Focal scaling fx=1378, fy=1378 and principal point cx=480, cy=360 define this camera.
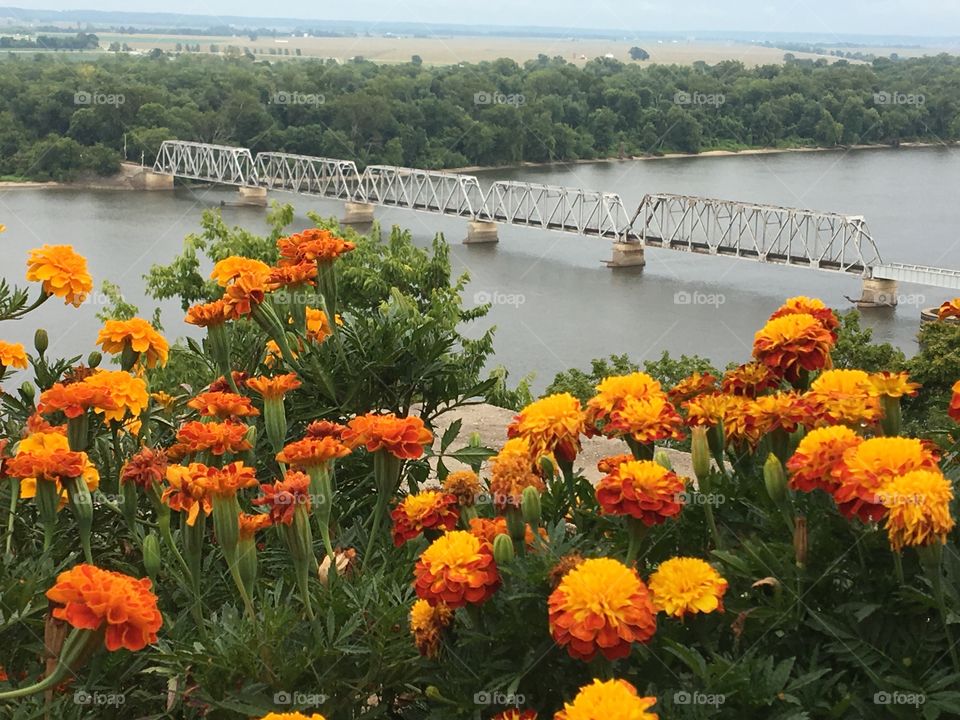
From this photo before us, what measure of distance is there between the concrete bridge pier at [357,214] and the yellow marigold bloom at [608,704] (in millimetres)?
58375

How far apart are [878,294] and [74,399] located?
135ft

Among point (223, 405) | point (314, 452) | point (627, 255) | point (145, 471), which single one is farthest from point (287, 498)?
point (627, 255)

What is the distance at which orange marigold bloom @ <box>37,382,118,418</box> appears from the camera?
339cm

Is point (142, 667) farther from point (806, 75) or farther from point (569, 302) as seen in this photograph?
point (806, 75)

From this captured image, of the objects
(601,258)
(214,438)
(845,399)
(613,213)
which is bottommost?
(613,213)

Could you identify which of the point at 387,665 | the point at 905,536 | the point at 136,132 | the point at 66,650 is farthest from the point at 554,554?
the point at 136,132

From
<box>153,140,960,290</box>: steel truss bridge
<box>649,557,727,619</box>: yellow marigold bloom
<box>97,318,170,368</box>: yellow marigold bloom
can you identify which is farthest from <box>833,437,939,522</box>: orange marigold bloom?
<box>153,140,960,290</box>: steel truss bridge

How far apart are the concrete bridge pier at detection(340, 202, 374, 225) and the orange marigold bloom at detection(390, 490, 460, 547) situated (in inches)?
2257

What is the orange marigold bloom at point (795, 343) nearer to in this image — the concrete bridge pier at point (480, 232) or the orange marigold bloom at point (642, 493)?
the orange marigold bloom at point (642, 493)

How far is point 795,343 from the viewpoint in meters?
3.14

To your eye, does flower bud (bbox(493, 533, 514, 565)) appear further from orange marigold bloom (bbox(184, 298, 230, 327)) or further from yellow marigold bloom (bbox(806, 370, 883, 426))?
orange marigold bloom (bbox(184, 298, 230, 327))

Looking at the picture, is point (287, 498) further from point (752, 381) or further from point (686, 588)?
point (752, 381)

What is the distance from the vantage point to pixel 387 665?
2.88m

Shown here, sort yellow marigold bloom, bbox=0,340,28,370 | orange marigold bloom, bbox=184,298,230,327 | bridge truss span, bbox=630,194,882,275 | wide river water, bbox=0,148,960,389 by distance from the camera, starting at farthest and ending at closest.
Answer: bridge truss span, bbox=630,194,882,275
wide river water, bbox=0,148,960,389
yellow marigold bloom, bbox=0,340,28,370
orange marigold bloom, bbox=184,298,230,327
